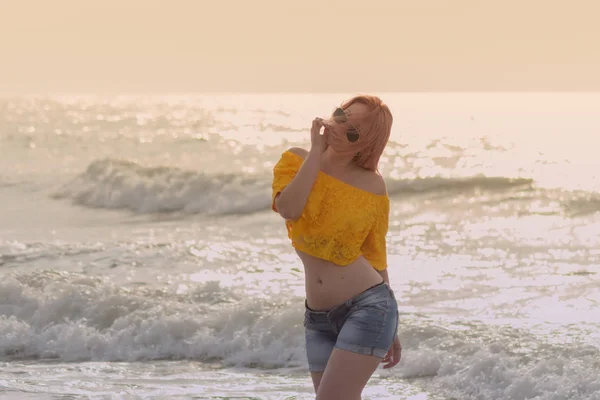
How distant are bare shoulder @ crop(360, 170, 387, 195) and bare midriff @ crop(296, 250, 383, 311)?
0.30m

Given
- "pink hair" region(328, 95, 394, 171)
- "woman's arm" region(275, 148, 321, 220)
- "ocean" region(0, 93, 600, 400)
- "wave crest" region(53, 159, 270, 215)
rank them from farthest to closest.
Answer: "wave crest" region(53, 159, 270, 215) → "ocean" region(0, 93, 600, 400) → "pink hair" region(328, 95, 394, 171) → "woman's arm" region(275, 148, 321, 220)

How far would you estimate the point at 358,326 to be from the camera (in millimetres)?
3611

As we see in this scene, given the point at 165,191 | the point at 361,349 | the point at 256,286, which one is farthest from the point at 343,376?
the point at 165,191

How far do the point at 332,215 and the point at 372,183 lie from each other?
0.23 meters

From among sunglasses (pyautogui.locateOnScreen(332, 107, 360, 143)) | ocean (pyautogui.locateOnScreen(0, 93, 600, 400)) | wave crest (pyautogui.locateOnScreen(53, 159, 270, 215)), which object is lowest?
ocean (pyautogui.locateOnScreen(0, 93, 600, 400))

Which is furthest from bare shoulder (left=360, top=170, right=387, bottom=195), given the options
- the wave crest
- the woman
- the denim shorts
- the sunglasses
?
the wave crest

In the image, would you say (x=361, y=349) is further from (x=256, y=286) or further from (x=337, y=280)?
(x=256, y=286)

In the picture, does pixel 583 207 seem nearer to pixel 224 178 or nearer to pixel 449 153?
pixel 224 178

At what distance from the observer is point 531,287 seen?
11.7 meters

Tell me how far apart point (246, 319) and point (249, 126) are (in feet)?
143

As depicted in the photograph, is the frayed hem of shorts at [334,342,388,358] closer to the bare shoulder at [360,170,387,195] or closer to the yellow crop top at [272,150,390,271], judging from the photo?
the yellow crop top at [272,150,390,271]

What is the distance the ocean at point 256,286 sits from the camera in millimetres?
7793

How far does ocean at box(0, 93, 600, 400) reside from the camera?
7.79 metres

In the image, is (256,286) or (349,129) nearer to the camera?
(349,129)
